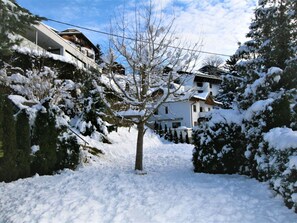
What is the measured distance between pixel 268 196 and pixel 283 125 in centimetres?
190

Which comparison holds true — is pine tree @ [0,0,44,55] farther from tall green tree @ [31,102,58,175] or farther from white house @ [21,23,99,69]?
white house @ [21,23,99,69]

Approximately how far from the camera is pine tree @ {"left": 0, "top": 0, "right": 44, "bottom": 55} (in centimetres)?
577

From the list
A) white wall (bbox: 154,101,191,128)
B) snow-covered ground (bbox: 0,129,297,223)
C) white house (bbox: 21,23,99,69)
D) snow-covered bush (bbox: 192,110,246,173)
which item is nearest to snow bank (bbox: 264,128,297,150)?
snow-covered ground (bbox: 0,129,297,223)

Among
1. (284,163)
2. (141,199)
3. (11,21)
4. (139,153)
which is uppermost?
(11,21)

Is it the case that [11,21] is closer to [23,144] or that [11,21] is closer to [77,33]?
[23,144]

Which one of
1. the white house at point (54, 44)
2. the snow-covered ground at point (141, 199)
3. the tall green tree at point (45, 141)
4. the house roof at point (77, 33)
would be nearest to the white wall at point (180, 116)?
the house roof at point (77, 33)

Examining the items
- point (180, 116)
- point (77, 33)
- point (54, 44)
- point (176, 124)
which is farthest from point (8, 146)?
point (77, 33)

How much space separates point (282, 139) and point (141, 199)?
2915 mm

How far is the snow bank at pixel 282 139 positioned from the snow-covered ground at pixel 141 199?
1.06 metres

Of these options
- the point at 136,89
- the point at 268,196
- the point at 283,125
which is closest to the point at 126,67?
the point at 136,89

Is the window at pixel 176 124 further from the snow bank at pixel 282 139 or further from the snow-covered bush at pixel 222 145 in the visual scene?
the snow bank at pixel 282 139

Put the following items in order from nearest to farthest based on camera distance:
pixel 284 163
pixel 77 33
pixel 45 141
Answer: pixel 284 163 < pixel 45 141 < pixel 77 33

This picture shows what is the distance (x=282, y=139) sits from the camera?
5535mm

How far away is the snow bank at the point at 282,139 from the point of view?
5.27 meters
